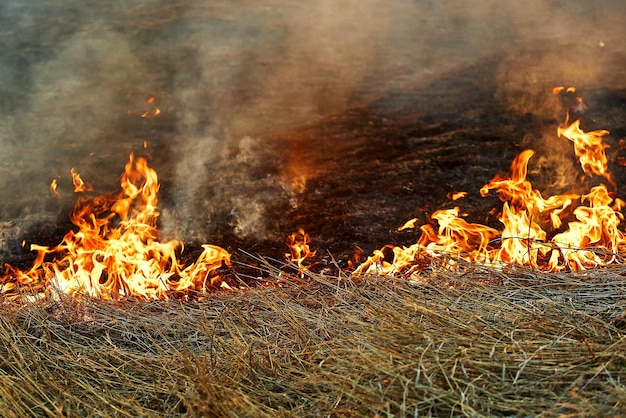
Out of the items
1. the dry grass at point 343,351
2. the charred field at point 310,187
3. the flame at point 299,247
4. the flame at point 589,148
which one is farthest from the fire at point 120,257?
the flame at point 589,148

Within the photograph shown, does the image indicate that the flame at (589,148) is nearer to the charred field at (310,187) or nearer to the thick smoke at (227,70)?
the charred field at (310,187)

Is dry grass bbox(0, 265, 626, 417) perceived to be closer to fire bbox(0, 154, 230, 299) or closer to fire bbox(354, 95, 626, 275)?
fire bbox(0, 154, 230, 299)

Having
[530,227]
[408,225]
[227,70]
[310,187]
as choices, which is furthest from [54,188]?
[530,227]

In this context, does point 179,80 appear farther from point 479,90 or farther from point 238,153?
point 479,90

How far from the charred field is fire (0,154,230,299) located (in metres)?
0.12

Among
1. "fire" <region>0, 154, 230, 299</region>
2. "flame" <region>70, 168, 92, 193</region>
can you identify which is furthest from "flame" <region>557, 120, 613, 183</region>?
"flame" <region>70, 168, 92, 193</region>

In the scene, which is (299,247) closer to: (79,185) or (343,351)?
(79,185)

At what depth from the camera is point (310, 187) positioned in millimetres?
5352

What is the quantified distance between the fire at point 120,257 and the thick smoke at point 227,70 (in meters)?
0.23

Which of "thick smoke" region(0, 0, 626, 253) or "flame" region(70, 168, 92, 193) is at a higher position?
"thick smoke" region(0, 0, 626, 253)

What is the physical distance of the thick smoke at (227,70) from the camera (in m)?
5.54

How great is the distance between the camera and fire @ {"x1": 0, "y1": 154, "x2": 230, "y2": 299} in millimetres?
4301

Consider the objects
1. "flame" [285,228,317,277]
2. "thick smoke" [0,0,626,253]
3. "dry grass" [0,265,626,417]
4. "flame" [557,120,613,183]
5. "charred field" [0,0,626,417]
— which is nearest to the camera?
"dry grass" [0,265,626,417]

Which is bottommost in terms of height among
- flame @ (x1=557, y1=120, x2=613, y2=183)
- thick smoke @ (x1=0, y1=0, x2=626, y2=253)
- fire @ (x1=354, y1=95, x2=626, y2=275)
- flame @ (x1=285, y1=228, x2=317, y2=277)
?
flame @ (x1=285, y1=228, x2=317, y2=277)
